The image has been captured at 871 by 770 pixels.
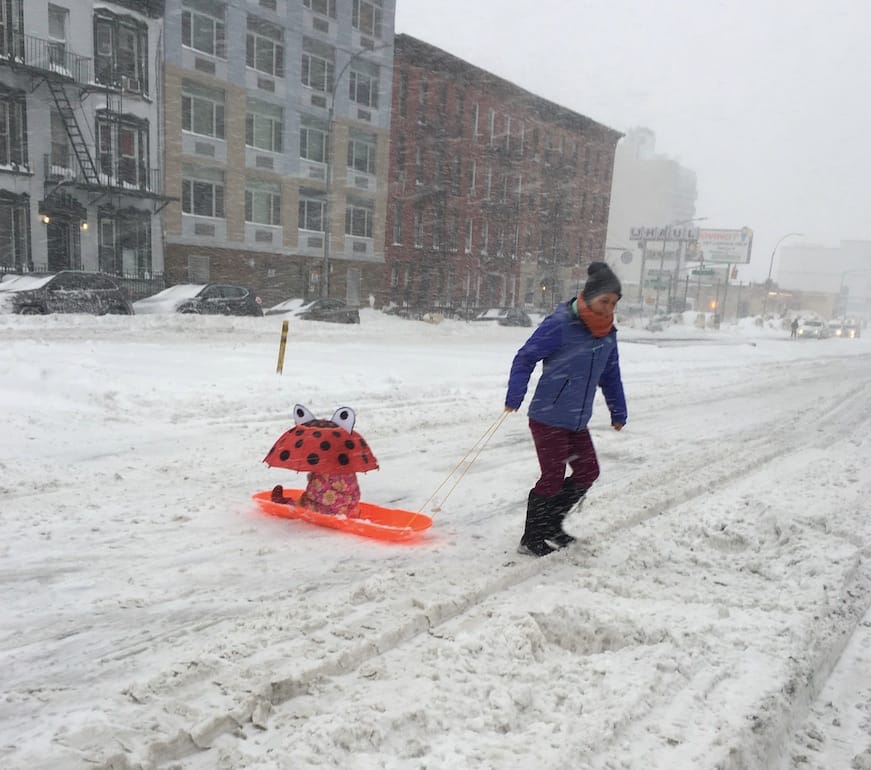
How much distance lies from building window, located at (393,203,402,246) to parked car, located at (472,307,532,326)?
23.1ft

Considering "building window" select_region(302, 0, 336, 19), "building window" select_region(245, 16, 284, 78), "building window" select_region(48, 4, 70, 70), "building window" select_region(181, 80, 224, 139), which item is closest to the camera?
"building window" select_region(48, 4, 70, 70)

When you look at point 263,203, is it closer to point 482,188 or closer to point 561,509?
point 482,188

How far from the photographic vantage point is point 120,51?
91.0 ft

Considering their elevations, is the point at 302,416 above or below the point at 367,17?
below

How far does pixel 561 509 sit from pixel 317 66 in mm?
34954

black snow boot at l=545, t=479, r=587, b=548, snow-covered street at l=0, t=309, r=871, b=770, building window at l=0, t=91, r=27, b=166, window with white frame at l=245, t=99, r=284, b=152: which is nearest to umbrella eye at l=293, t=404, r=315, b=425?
snow-covered street at l=0, t=309, r=871, b=770

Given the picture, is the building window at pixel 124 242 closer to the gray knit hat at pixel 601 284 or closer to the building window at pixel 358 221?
the building window at pixel 358 221

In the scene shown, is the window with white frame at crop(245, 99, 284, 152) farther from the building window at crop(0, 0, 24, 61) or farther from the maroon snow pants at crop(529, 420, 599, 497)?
the maroon snow pants at crop(529, 420, 599, 497)

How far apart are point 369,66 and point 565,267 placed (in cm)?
2495

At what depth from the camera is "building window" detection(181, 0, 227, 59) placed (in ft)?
97.4

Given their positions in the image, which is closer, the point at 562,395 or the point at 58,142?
the point at 562,395

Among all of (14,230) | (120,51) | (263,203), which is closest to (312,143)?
(263,203)

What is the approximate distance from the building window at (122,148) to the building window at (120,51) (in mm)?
1307

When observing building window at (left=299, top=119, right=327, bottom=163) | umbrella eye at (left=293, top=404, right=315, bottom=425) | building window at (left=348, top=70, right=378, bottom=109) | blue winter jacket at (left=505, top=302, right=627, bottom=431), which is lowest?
umbrella eye at (left=293, top=404, right=315, bottom=425)
